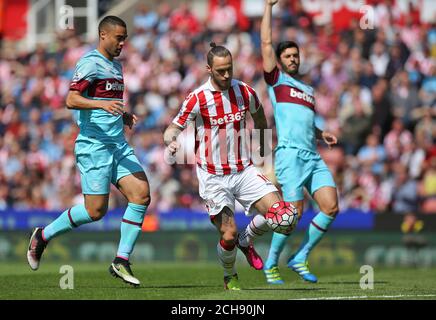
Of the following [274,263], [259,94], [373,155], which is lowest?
[274,263]

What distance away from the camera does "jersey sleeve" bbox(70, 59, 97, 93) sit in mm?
11273

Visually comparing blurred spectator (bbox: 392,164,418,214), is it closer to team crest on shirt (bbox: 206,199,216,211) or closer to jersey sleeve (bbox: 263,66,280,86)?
jersey sleeve (bbox: 263,66,280,86)

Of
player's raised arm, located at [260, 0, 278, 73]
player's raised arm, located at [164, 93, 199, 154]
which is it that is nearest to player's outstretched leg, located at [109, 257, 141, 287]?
player's raised arm, located at [164, 93, 199, 154]

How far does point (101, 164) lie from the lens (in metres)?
11.5

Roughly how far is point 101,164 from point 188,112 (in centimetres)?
121

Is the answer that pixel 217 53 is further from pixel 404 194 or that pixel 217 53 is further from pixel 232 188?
pixel 404 194

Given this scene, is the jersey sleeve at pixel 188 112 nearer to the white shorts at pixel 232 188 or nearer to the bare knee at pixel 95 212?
the white shorts at pixel 232 188

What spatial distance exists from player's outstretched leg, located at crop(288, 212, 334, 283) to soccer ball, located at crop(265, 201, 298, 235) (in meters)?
1.95

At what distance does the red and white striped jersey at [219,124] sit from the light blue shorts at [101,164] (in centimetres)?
90

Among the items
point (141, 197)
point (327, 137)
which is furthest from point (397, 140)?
point (141, 197)

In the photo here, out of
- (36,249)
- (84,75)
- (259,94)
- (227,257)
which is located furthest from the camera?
(259,94)
